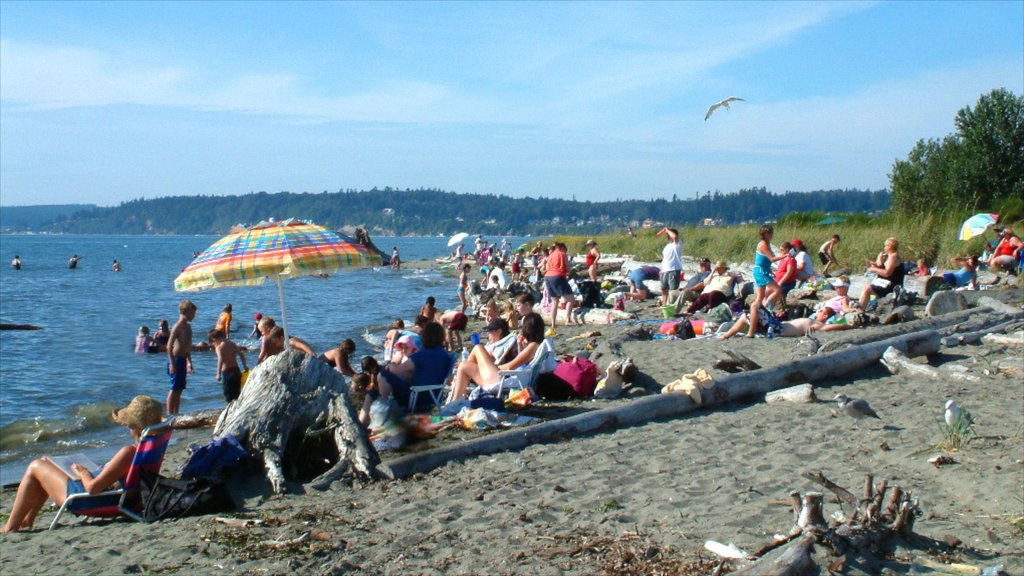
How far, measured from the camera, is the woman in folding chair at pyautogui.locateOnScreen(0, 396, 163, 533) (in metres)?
5.78

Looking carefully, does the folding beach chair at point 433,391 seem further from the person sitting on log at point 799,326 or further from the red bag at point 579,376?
the person sitting on log at point 799,326

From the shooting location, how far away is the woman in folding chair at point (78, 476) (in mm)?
5777

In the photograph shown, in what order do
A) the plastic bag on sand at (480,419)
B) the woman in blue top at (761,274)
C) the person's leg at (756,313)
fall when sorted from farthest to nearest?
the person's leg at (756,313)
the woman in blue top at (761,274)
the plastic bag on sand at (480,419)

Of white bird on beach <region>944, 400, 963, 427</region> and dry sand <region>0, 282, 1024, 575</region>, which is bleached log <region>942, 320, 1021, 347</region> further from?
white bird on beach <region>944, 400, 963, 427</region>

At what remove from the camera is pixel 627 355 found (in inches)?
439

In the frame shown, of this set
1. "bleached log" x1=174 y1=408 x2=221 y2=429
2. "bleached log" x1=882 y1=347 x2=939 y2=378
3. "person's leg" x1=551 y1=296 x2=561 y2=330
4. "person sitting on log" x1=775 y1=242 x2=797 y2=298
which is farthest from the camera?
"person's leg" x1=551 y1=296 x2=561 y2=330

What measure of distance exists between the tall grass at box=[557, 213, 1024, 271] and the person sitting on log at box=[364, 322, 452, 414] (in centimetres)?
1426

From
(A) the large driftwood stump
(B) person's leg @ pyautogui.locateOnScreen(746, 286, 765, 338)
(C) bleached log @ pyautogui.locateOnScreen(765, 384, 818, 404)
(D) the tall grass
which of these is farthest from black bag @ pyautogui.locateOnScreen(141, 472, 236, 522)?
(D) the tall grass

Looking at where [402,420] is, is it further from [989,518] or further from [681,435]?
[989,518]

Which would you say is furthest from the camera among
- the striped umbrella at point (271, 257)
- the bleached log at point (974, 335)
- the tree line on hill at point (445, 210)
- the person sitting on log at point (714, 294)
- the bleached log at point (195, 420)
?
the tree line on hill at point (445, 210)

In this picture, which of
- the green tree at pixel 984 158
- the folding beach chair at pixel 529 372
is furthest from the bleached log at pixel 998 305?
the green tree at pixel 984 158

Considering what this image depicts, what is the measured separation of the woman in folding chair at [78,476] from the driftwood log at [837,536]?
3661mm

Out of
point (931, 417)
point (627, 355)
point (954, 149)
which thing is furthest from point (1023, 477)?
point (954, 149)

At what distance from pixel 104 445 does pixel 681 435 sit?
6516 mm
